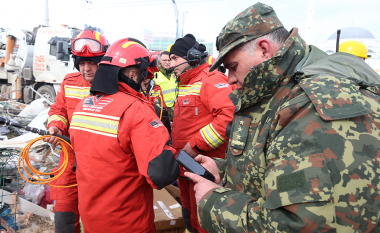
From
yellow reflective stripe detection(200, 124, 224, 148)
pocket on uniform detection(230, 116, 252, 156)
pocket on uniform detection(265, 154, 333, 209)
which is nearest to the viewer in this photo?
pocket on uniform detection(265, 154, 333, 209)

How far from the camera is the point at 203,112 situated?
9.41 feet

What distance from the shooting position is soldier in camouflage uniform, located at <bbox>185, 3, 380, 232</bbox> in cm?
82

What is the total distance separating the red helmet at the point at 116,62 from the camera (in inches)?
73.6

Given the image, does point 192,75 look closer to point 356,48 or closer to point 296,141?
point 296,141

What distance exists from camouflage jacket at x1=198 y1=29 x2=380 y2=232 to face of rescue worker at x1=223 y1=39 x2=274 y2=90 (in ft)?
0.29

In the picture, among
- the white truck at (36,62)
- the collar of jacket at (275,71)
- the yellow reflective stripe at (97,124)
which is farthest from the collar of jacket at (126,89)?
the white truck at (36,62)

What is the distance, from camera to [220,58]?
130 centimetres

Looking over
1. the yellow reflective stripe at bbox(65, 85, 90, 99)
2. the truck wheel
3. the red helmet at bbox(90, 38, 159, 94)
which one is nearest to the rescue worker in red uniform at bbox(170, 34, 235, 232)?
the red helmet at bbox(90, 38, 159, 94)

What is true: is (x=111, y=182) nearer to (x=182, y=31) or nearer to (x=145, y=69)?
(x=145, y=69)

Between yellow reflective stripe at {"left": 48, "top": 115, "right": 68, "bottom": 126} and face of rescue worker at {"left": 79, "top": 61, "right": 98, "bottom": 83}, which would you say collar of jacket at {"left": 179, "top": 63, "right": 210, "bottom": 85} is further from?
yellow reflective stripe at {"left": 48, "top": 115, "right": 68, "bottom": 126}

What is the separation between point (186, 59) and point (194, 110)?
0.71 m

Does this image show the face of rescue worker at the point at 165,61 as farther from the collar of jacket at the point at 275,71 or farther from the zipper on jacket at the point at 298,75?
the zipper on jacket at the point at 298,75

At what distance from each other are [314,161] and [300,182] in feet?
0.29

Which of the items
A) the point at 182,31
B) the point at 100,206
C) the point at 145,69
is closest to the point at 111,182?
the point at 100,206
